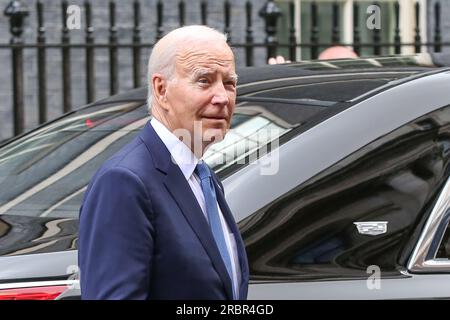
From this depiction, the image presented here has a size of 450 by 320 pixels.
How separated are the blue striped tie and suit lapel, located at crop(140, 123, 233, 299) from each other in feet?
0.19

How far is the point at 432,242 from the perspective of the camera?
375 centimetres

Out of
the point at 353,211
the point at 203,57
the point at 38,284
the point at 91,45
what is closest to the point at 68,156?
the point at 38,284

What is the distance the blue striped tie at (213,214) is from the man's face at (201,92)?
0.08m

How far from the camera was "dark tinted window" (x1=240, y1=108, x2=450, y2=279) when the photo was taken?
365cm

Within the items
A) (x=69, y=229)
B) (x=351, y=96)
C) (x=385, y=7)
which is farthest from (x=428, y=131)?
(x=385, y=7)

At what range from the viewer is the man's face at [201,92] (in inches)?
108

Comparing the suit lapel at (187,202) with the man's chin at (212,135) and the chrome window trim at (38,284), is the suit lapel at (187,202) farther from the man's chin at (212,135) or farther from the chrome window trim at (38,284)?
the chrome window trim at (38,284)

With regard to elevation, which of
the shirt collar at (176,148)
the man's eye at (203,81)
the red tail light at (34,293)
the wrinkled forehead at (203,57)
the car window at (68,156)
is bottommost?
the red tail light at (34,293)

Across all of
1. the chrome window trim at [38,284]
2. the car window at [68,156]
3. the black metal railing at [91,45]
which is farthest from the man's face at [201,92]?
the black metal railing at [91,45]

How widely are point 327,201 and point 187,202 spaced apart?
3.60 ft

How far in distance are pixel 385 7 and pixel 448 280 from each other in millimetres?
8224

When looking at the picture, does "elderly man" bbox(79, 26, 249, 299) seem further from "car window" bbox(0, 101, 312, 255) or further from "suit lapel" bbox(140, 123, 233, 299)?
"car window" bbox(0, 101, 312, 255)

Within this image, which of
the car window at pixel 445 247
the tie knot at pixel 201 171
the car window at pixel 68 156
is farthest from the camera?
the car window at pixel 68 156

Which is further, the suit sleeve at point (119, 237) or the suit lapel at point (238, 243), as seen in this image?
the suit lapel at point (238, 243)
